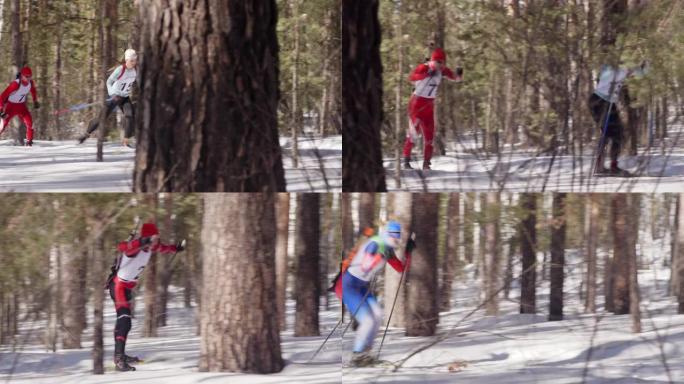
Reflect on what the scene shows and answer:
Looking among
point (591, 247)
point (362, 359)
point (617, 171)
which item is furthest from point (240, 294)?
point (617, 171)

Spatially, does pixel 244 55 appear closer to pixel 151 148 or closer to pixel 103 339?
pixel 151 148

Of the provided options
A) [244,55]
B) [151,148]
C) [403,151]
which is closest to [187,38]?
[244,55]

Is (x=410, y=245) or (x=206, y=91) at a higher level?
(x=206, y=91)

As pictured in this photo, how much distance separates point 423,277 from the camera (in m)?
4.73

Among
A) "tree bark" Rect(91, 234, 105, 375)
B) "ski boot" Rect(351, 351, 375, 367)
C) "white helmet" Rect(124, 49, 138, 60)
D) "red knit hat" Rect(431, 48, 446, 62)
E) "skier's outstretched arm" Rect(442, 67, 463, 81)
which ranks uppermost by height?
"white helmet" Rect(124, 49, 138, 60)

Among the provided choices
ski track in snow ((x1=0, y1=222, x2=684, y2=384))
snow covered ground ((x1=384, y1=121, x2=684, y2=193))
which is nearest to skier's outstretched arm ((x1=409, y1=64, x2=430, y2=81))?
snow covered ground ((x1=384, y1=121, x2=684, y2=193))

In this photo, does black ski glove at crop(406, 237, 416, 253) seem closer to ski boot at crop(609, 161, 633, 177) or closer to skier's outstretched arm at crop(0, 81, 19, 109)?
ski boot at crop(609, 161, 633, 177)

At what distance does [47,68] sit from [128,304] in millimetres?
1230

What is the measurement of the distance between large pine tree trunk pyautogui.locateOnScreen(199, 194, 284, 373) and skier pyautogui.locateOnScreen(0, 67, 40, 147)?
1.01 m

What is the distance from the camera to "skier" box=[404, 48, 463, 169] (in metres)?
4.26

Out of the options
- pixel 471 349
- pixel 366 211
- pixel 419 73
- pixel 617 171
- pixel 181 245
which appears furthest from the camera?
pixel 471 349

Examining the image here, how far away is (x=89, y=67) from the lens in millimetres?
4398

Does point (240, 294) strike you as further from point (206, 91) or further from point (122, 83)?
point (122, 83)

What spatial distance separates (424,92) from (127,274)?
5.70 feet
